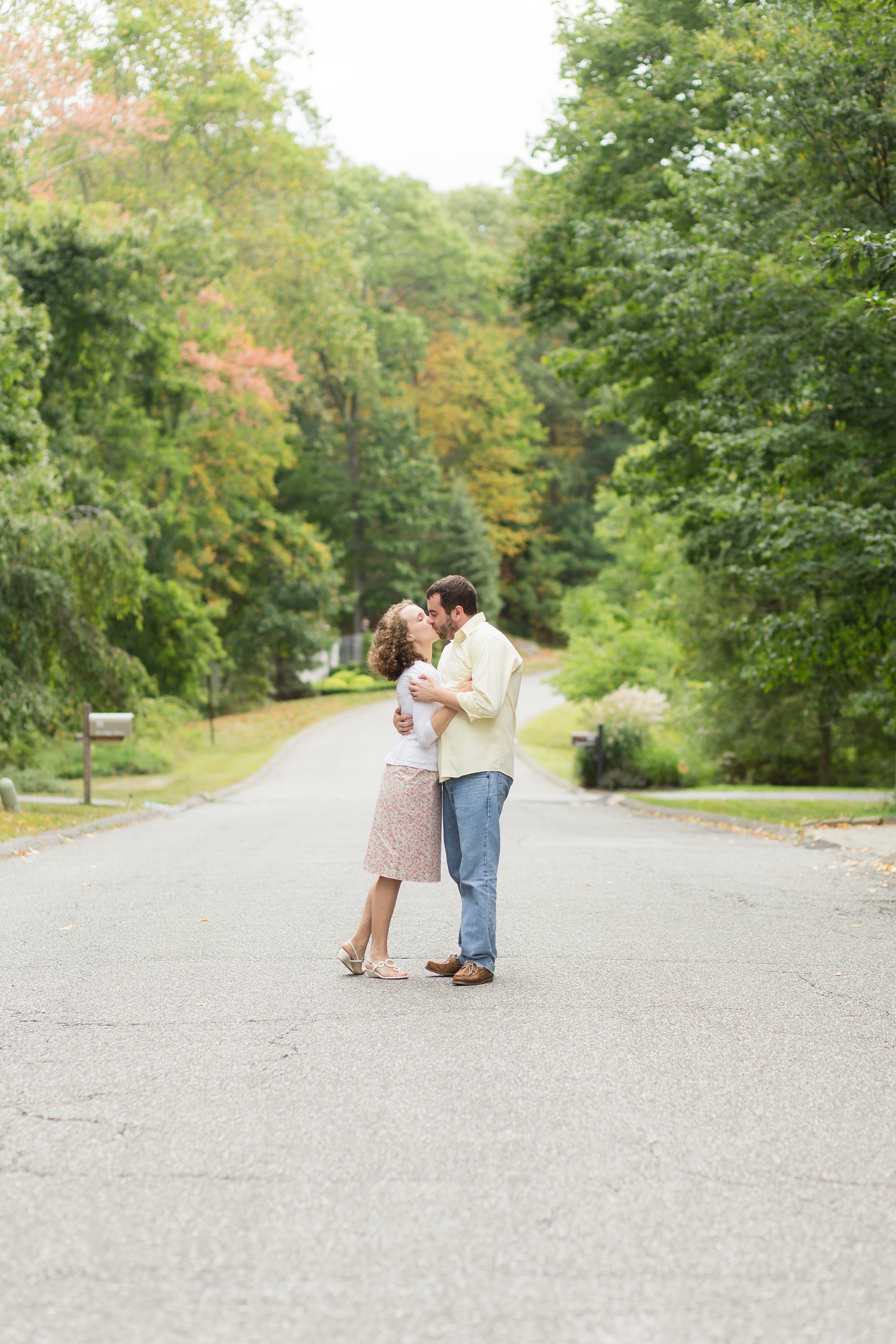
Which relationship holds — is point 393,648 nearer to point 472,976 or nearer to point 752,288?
point 472,976

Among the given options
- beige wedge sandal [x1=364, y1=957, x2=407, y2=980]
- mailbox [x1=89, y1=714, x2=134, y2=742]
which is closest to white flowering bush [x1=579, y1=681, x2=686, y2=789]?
mailbox [x1=89, y1=714, x2=134, y2=742]

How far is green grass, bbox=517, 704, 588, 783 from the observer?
32.4 m

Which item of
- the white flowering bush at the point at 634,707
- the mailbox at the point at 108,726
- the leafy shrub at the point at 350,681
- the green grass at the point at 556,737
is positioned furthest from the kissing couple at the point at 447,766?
the leafy shrub at the point at 350,681

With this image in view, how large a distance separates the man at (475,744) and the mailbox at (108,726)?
12.5 meters

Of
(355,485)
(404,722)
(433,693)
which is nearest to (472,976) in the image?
(404,722)

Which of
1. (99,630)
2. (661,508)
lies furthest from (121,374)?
(661,508)

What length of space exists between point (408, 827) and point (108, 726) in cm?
1260

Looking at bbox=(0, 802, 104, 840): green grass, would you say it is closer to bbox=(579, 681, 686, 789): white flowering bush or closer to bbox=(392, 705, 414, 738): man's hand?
bbox=(392, 705, 414, 738): man's hand

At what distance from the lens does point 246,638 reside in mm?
46938

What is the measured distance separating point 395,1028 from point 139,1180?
1837mm

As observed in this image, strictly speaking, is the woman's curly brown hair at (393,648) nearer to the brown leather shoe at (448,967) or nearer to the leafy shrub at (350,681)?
the brown leather shoe at (448,967)

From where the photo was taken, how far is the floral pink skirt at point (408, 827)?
6219mm

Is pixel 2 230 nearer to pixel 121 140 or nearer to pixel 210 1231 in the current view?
pixel 121 140

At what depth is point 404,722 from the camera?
20.4ft
